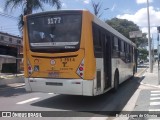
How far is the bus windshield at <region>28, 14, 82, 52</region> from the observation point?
34.3ft

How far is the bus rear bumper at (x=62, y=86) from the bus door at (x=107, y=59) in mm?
2337

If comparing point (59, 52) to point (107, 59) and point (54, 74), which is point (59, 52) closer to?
point (54, 74)

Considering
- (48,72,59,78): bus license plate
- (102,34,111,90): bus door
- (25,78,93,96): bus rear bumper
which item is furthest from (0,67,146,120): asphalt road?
(48,72,59,78): bus license plate

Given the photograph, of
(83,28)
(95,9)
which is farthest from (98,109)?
(95,9)

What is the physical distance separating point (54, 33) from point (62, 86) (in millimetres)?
1890

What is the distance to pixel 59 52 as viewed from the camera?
1059cm

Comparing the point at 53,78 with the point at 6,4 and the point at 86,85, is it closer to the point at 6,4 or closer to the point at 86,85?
the point at 86,85

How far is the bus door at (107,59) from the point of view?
12.4m

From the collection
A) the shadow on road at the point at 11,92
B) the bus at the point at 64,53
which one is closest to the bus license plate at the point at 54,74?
the bus at the point at 64,53

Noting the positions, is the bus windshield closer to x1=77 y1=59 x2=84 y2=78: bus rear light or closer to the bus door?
x1=77 y1=59 x2=84 y2=78: bus rear light

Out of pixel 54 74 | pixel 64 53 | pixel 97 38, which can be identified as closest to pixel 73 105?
pixel 54 74

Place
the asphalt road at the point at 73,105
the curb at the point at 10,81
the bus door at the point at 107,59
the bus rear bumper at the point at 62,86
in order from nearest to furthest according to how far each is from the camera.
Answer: the asphalt road at the point at 73,105 → the bus rear bumper at the point at 62,86 → the bus door at the point at 107,59 → the curb at the point at 10,81

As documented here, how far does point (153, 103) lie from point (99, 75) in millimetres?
2316

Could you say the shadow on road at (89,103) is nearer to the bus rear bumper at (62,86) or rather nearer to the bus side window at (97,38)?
the bus rear bumper at (62,86)
